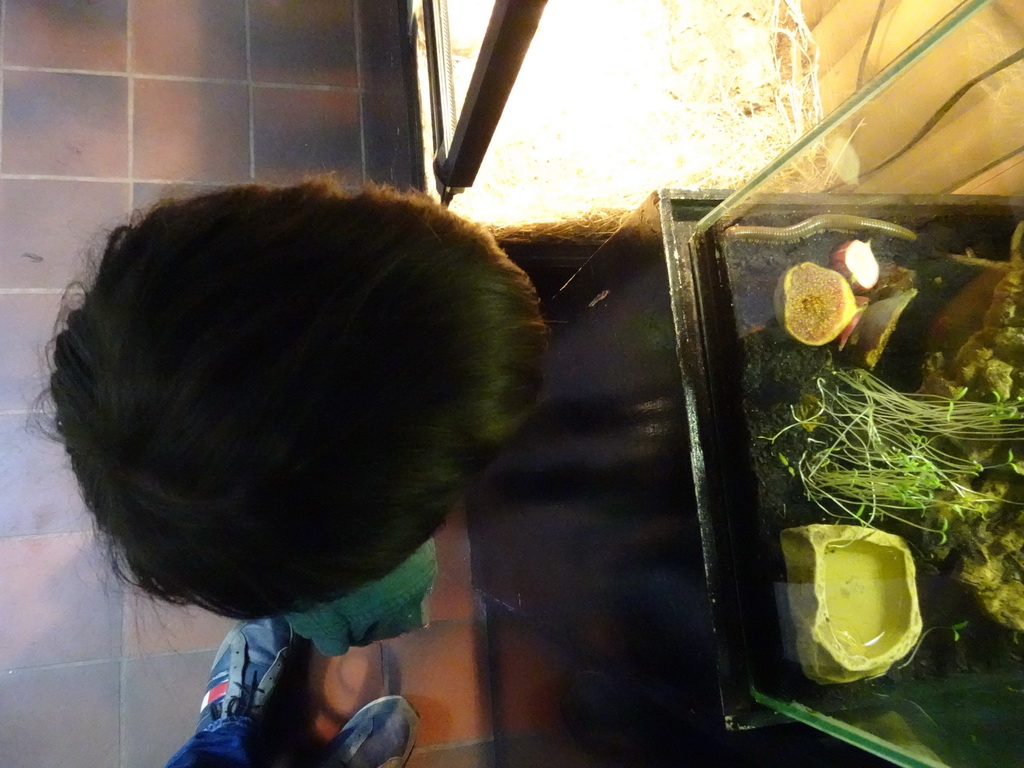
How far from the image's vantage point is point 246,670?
123 centimetres

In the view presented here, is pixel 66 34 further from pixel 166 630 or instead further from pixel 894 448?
pixel 894 448

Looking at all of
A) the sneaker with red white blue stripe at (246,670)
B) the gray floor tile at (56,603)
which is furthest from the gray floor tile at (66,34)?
the sneaker with red white blue stripe at (246,670)

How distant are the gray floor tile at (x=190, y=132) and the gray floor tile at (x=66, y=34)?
0.36 feet

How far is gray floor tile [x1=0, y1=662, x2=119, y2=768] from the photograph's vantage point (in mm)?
1213

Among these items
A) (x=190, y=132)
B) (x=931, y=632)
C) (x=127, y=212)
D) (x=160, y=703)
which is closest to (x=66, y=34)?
(x=190, y=132)

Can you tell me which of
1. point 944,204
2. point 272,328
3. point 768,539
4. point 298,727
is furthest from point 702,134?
point 298,727

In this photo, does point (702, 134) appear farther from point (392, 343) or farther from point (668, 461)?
point (392, 343)

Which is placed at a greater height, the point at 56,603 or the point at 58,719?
the point at 56,603

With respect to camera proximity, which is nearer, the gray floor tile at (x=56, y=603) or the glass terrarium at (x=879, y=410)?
the glass terrarium at (x=879, y=410)

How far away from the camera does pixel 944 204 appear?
768mm

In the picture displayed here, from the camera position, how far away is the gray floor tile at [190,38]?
59.5 inches

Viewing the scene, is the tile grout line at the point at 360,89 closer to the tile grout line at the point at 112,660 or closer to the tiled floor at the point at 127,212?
the tiled floor at the point at 127,212

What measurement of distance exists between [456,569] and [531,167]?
846mm

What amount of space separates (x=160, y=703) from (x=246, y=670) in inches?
7.4
